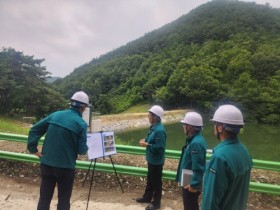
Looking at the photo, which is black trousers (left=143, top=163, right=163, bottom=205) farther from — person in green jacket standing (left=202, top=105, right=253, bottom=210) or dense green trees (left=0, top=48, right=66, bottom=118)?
dense green trees (left=0, top=48, right=66, bottom=118)

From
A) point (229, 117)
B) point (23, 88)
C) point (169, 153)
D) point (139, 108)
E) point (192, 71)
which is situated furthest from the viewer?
point (139, 108)

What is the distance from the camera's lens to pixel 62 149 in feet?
12.4

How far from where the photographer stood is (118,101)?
281 ft

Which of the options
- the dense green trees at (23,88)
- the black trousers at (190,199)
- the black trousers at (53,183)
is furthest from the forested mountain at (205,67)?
the black trousers at (53,183)

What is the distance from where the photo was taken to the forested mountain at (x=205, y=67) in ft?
194

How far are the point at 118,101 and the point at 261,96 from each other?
41770 mm

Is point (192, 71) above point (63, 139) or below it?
above

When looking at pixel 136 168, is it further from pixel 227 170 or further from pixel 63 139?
pixel 227 170

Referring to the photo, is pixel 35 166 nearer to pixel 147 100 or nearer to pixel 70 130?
pixel 70 130

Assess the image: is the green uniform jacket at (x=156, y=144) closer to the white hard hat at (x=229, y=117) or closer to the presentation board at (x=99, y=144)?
the presentation board at (x=99, y=144)

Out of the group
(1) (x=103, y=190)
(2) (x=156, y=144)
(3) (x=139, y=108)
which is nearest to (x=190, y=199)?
(2) (x=156, y=144)

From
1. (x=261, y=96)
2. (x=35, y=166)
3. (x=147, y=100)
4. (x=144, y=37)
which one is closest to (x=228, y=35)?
(x=147, y=100)

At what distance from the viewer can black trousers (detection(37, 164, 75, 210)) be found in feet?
12.5

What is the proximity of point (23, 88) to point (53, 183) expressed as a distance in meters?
21.8
